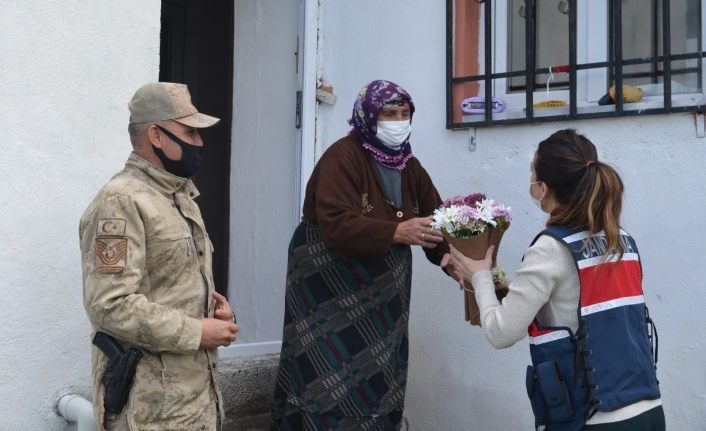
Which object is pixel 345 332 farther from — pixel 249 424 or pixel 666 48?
pixel 666 48

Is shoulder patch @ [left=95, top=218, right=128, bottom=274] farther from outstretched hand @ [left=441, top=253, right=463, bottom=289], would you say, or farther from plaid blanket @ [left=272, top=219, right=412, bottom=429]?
outstretched hand @ [left=441, top=253, right=463, bottom=289]

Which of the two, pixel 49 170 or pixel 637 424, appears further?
pixel 49 170

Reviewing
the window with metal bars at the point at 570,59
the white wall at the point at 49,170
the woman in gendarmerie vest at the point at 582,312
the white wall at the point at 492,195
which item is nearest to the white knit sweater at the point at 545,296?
the woman in gendarmerie vest at the point at 582,312

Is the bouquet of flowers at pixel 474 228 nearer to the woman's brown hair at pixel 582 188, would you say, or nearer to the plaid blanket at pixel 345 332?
the woman's brown hair at pixel 582 188

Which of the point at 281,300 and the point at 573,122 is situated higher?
the point at 573,122

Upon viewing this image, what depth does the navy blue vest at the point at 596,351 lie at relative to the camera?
254 centimetres

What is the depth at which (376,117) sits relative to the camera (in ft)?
12.0

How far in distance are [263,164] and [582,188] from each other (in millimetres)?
2797

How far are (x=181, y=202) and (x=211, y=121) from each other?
11.3 inches

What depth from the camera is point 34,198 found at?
338 centimetres

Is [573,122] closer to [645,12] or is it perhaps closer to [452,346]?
[645,12]

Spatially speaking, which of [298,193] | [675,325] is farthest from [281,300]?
[675,325]

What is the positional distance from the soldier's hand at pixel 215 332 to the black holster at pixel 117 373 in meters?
0.20

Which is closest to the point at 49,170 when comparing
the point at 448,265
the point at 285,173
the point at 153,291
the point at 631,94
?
the point at 153,291
